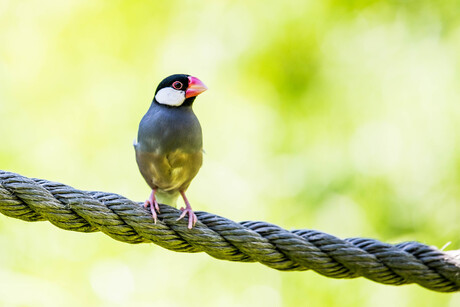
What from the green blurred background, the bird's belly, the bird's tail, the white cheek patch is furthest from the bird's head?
the green blurred background

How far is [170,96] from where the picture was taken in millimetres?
3516

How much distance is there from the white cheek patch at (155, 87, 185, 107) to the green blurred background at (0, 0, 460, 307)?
2.45 meters

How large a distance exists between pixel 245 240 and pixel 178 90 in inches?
47.9

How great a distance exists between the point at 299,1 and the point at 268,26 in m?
0.49

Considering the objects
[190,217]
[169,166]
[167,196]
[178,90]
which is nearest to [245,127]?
[167,196]

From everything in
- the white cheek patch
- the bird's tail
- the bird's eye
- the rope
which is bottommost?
the rope

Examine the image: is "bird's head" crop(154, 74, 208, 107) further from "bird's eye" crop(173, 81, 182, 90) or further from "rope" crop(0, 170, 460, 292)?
"rope" crop(0, 170, 460, 292)

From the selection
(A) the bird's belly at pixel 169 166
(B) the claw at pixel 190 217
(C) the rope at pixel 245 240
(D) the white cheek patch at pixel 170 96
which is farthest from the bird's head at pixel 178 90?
(C) the rope at pixel 245 240

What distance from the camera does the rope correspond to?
8.58ft

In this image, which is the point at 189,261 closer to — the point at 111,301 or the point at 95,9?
the point at 111,301

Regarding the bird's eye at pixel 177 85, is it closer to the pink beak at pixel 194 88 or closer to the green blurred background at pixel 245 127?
the pink beak at pixel 194 88

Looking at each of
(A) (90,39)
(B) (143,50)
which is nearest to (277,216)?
(B) (143,50)

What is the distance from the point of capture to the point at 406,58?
20.2 ft

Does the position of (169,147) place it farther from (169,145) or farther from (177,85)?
(177,85)
